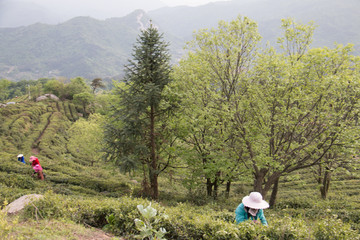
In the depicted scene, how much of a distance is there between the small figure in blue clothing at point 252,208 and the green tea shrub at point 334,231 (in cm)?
129

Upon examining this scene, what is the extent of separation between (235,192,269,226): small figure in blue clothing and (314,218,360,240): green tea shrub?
129 centimetres

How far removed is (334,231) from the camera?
Result: 16.1 ft

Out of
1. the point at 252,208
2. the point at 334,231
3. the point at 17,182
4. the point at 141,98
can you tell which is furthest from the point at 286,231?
the point at 17,182

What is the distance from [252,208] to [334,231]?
1894mm

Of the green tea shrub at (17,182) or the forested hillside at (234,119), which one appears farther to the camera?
the green tea shrub at (17,182)

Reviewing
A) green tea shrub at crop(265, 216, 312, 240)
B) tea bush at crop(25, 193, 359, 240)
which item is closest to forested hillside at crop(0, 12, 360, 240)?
tea bush at crop(25, 193, 359, 240)

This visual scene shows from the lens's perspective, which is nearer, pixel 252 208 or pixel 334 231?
pixel 334 231

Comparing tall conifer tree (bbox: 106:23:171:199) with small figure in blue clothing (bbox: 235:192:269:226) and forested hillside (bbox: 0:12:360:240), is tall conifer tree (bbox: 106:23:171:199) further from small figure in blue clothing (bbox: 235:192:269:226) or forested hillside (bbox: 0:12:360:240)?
small figure in blue clothing (bbox: 235:192:269:226)

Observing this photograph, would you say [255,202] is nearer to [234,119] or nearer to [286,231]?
[286,231]

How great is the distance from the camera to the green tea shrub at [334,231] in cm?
486

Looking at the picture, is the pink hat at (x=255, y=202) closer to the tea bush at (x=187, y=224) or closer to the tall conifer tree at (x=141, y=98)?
the tea bush at (x=187, y=224)

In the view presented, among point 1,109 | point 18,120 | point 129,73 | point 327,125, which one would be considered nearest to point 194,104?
point 129,73

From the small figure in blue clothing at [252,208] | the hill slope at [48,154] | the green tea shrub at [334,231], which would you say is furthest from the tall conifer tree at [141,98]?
the green tea shrub at [334,231]

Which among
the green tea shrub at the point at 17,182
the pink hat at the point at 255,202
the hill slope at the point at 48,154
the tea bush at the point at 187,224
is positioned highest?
the pink hat at the point at 255,202
